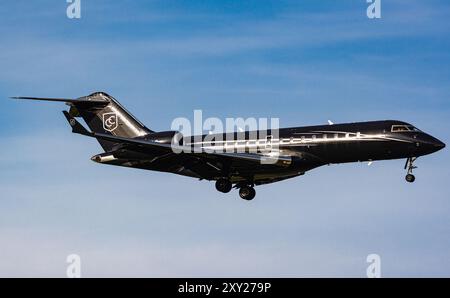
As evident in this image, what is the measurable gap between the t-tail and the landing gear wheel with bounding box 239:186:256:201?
8112 mm

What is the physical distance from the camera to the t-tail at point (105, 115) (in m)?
58.5

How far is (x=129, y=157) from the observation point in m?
54.3

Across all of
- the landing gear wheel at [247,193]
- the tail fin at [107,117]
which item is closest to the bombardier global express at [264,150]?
the landing gear wheel at [247,193]

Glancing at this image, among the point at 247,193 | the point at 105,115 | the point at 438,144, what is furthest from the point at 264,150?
the point at 105,115

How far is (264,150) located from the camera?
52344 mm

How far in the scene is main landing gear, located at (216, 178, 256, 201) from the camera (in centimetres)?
5306

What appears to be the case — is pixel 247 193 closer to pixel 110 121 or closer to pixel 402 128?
pixel 402 128

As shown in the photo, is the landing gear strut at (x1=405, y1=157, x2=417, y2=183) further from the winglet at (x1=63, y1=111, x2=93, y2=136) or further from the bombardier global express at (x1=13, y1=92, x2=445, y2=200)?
the winglet at (x1=63, y1=111, x2=93, y2=136)

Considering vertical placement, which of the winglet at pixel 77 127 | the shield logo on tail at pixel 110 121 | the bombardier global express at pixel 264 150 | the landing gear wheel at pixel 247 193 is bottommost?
the landing gear wheel at pixel 247 193

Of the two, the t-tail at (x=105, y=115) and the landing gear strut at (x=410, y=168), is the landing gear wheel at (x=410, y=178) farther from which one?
the t-tail at (x=105, y=115)
